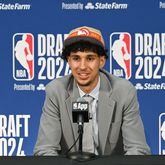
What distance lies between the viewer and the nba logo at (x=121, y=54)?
3.05m

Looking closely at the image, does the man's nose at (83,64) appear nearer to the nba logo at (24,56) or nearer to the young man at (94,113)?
the young man at (94,113)

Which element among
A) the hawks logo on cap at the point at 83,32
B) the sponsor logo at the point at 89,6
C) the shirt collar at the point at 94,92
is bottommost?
the shirt collar at the point at 94,92

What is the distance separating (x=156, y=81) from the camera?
3.06 metres

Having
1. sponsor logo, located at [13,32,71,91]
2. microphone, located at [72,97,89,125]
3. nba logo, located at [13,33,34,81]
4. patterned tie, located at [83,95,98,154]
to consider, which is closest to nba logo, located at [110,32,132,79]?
sponsor logo, located at [13,32,71,91]

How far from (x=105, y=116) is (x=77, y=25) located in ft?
4.22

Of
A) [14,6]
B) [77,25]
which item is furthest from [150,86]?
[14,6]

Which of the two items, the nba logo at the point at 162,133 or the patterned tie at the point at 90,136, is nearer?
the patterned tie at the point at 90,136

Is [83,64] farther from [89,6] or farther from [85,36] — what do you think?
[89,6]

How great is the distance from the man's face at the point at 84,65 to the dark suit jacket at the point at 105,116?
11 centimetres

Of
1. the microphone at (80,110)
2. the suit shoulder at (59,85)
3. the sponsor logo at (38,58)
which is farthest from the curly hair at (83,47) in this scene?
the sponsor logo at (38,58)

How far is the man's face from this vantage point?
5.92ft

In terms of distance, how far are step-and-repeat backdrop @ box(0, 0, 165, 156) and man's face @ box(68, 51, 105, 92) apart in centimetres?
118

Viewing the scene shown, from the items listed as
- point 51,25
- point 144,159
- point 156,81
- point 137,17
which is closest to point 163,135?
point 156,81

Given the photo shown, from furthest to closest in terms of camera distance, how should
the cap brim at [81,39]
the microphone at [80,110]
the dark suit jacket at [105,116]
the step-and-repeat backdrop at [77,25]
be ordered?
the step-and-repeat backdrop at [77,25]
the dark suit jacket at [105,116]
the cap brim at [81,39]
the microphone at [80,110]
